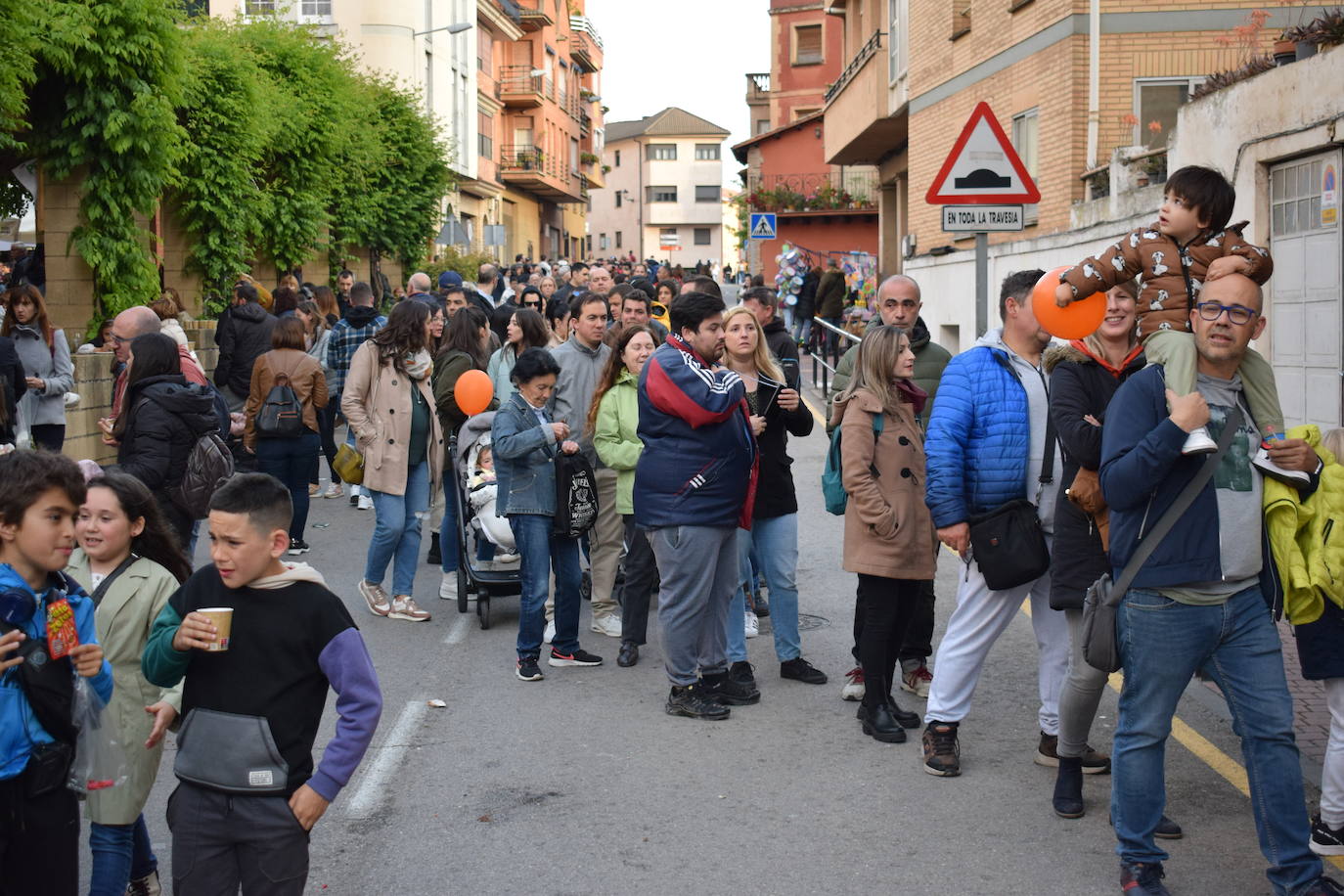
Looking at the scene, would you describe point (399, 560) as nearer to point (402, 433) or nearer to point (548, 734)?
point (402, 433)

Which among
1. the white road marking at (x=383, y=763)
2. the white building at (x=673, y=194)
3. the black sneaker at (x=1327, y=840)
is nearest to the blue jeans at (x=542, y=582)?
the white road marking at (x=383, y=763)

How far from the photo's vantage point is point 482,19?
50719 millimetres

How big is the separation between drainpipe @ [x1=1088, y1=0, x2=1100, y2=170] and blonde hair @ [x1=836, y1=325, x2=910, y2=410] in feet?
35.6

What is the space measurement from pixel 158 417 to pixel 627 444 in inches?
100

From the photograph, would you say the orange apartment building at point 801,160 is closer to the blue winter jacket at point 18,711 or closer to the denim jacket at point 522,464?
the denim jacket at point 522,464

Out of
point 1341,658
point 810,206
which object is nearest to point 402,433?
point 1341,658

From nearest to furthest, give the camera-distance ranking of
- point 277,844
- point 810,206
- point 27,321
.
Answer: point 277,844 → point 27,321 → point 810,206

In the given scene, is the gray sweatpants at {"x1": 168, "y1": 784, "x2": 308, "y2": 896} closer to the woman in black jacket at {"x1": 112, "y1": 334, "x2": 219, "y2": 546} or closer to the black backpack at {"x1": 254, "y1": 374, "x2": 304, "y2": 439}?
the woman in black jacket at {"x1": 112, "y1": 334, "x2": 219, "y2": 546}

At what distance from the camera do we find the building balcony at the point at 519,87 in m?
59.3

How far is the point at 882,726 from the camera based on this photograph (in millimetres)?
6523

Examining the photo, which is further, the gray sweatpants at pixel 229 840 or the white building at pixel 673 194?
the white building at pixel 673 194

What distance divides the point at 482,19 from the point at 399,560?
146 feet

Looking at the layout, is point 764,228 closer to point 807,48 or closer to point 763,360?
point 763,360

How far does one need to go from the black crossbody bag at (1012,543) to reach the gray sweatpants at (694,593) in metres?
1.45
